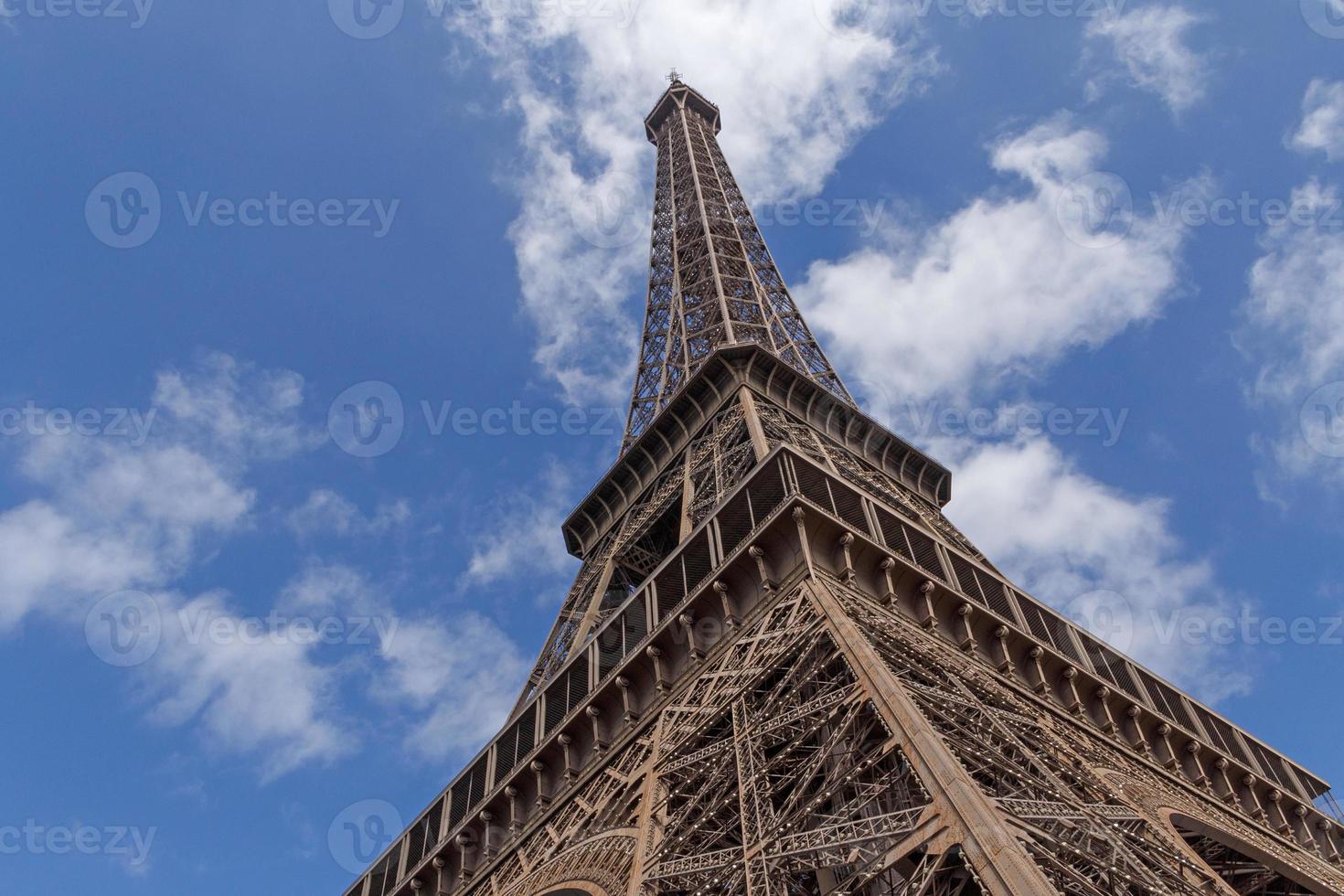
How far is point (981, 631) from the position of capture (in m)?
A: 23.6

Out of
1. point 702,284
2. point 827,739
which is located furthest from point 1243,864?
point 702,284

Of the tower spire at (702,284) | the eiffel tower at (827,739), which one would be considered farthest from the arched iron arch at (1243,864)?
the tower spire at (702,284)

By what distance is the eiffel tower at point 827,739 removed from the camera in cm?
1308

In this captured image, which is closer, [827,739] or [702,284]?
[827,739]

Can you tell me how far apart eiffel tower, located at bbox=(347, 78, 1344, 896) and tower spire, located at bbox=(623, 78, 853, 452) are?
8.34m

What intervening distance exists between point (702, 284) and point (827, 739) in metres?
41.6

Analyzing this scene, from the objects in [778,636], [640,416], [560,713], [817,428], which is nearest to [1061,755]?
[778,636]

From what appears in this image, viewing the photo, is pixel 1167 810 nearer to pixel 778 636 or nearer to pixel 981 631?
pixel 981 631

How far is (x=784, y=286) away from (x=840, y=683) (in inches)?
1584

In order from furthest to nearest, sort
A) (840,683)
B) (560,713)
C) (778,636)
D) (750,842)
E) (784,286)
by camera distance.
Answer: (784,286), (560,713), (778,636), (840,683), (750,842)

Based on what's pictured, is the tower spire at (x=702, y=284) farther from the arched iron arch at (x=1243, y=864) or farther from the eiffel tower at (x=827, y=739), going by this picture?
the arched iron arch at (x=1243, y=864)

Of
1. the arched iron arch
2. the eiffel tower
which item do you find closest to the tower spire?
the eiffel tower

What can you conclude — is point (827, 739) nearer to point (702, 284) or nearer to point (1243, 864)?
point (1243, 864)

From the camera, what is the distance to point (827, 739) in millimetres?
15977
